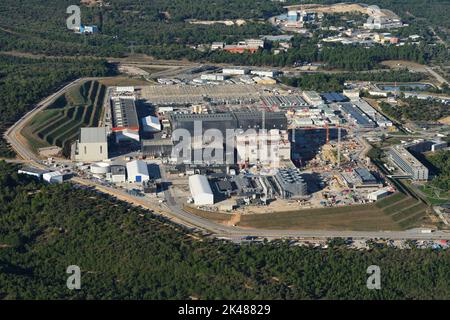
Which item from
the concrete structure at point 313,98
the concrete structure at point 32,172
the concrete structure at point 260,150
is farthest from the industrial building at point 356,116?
the concrete structure at point 32,172

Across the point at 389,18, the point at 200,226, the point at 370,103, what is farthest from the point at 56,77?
the point at 389,18

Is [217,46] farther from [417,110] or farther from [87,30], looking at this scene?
[417,110]

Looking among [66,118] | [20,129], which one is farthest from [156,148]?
[20,129]

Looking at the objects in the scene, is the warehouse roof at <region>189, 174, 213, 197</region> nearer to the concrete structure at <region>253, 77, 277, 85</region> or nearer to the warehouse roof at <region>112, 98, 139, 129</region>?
the warehouse roof at <region>112, 98, 139, 129</region>

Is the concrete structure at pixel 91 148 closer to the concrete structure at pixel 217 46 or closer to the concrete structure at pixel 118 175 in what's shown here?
the concrete structure at pixel 118 175

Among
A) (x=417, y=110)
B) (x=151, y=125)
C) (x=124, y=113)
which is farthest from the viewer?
(x=417, y=110)

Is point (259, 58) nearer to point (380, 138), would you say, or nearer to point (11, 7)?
point (380, 138)
